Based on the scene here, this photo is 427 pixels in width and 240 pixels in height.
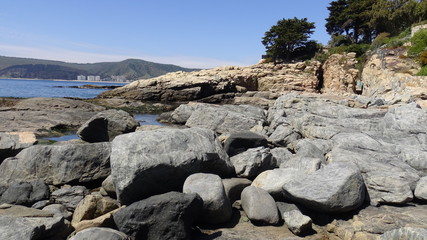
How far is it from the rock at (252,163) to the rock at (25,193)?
4427 mm

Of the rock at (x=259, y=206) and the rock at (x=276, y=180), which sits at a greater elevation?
the rock at (x=276, y=180)

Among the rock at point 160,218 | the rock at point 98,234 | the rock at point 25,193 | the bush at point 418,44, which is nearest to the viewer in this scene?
the rock at point 98,234

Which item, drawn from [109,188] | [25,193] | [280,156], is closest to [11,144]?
[25,193]

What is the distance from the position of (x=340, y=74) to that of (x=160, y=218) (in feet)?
145

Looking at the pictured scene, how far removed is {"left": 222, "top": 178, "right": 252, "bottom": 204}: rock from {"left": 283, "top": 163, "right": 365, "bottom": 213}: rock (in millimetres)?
1019

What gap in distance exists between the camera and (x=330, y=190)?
20.4 feet

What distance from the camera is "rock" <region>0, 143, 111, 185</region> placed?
8.03 m

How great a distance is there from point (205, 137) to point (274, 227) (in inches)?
107

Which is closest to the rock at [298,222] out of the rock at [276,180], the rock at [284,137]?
the rock at [276,180]

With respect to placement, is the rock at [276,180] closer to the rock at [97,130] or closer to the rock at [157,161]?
the rock at [157,161]

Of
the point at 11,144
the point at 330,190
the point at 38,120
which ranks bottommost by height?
the point at 38,120

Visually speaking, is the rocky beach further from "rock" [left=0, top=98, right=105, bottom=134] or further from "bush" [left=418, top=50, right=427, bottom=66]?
"bush" [left=418, top=50, right=427, bottom=66]

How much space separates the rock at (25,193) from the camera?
7043 mm

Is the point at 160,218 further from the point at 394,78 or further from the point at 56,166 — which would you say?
the point at 394,78
